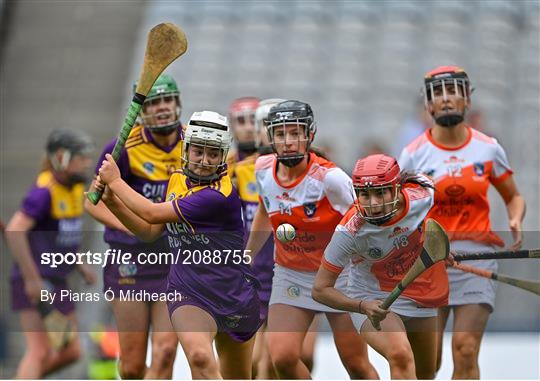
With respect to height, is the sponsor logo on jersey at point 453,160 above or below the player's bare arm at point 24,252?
above

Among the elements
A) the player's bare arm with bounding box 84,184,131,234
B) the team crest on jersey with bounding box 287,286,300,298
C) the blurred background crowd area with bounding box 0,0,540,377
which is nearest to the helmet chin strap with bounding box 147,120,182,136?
the player's bare arm with bounding box 84,184,131,234

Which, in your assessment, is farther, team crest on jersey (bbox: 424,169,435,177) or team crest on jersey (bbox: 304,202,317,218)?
team crest on jersey (bbox: 424,169,435,177)

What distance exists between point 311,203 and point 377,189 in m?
0.68

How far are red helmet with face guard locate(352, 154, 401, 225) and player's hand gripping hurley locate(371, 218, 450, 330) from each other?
0.72 feet

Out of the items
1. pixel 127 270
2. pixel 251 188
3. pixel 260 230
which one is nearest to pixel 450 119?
pixel 260 230

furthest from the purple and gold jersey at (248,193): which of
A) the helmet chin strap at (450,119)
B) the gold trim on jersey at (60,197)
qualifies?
the gold trim on jersey at (60,197)

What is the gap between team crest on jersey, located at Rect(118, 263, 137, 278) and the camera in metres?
A: 6.73

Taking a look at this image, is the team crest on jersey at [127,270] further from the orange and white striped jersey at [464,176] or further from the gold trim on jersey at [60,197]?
the gold trim on jersey at [60,197]

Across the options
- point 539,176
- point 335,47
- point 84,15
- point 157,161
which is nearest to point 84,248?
point 157,161

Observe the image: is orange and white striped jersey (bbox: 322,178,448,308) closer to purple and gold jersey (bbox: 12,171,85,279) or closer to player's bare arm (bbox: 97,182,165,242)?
player's bare arm (bbox: 97,182,165,242)

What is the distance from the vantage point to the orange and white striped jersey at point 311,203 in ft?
20.6

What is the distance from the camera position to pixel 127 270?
675cm

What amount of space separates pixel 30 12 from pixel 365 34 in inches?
190

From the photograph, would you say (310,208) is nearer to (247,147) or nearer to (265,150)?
(265,150)
